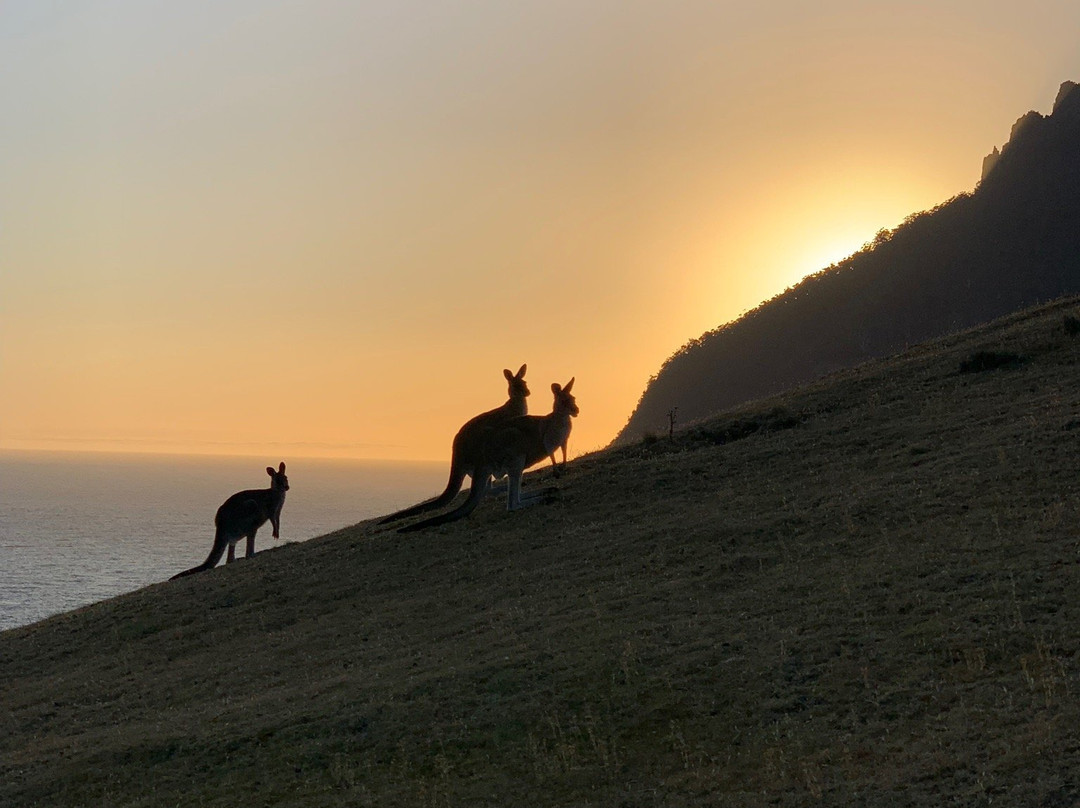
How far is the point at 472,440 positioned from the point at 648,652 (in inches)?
443

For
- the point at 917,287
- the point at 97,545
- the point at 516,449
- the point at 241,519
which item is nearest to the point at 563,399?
the point at 516,449

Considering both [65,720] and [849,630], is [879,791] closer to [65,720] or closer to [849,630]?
[849,630]

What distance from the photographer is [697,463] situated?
24.6 meters

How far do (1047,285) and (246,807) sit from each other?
80566 millimetres

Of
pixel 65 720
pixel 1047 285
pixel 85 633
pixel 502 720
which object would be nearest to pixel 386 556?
pixel 85 633

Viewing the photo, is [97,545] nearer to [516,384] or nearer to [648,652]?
[516,384]

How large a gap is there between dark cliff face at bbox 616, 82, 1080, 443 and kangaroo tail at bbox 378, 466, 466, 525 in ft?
181

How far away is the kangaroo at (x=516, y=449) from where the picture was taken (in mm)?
23438

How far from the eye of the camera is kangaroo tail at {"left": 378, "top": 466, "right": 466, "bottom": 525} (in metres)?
24.6

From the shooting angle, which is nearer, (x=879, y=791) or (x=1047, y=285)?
(x=879, y=791)

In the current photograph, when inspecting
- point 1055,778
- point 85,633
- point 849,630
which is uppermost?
point 85,633

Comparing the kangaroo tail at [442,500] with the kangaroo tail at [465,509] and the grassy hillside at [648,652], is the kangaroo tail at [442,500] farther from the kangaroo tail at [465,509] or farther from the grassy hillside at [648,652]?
the grassy hillside at [648,652]

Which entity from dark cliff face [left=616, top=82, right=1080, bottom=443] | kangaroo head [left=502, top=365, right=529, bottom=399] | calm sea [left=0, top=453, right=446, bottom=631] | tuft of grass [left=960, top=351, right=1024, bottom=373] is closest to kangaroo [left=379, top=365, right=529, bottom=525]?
kangaroo head [left=502, top=365, right=529, bottom=399]

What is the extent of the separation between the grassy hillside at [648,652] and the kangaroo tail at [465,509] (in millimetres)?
341
